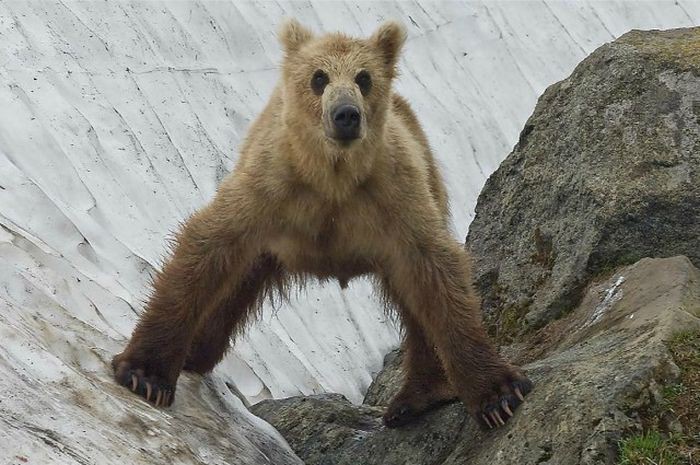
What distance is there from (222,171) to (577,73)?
3.49m

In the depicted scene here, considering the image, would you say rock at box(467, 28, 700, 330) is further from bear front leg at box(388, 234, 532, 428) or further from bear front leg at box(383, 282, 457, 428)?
bear front leg at box(388, 234, 532, 428)

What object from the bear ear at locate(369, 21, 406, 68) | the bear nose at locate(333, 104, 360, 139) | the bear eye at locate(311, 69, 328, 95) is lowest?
the bear nose at locate(333, 104, 360, 139)

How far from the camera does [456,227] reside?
11.2 m

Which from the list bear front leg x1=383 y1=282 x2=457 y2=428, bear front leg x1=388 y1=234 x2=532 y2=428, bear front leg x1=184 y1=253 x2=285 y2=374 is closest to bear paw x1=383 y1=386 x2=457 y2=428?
bear front leg x1=383 y1=282 x2=457 y2=428

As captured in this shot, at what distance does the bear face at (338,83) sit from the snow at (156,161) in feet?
5.32

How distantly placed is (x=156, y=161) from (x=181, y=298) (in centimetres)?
365

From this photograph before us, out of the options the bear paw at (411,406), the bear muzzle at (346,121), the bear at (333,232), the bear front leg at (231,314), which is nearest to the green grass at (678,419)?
the bear at (333,232)

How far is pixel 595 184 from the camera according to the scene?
22.5ft

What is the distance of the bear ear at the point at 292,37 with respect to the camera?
674cm

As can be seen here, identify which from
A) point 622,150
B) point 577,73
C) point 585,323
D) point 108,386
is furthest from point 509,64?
point 108,386

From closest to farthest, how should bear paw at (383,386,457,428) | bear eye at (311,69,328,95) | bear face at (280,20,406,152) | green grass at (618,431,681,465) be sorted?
1. green grass at (618,431,681,465)
2. bear face at (280,20,406,152)
3. bear eye at (311,69,328,95)
4. bear paw at (383,386,457,428)

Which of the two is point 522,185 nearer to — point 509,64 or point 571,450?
point 571,450

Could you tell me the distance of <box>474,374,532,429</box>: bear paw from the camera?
5539 millimetres

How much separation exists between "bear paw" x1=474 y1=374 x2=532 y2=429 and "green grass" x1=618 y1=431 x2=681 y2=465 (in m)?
0.87
